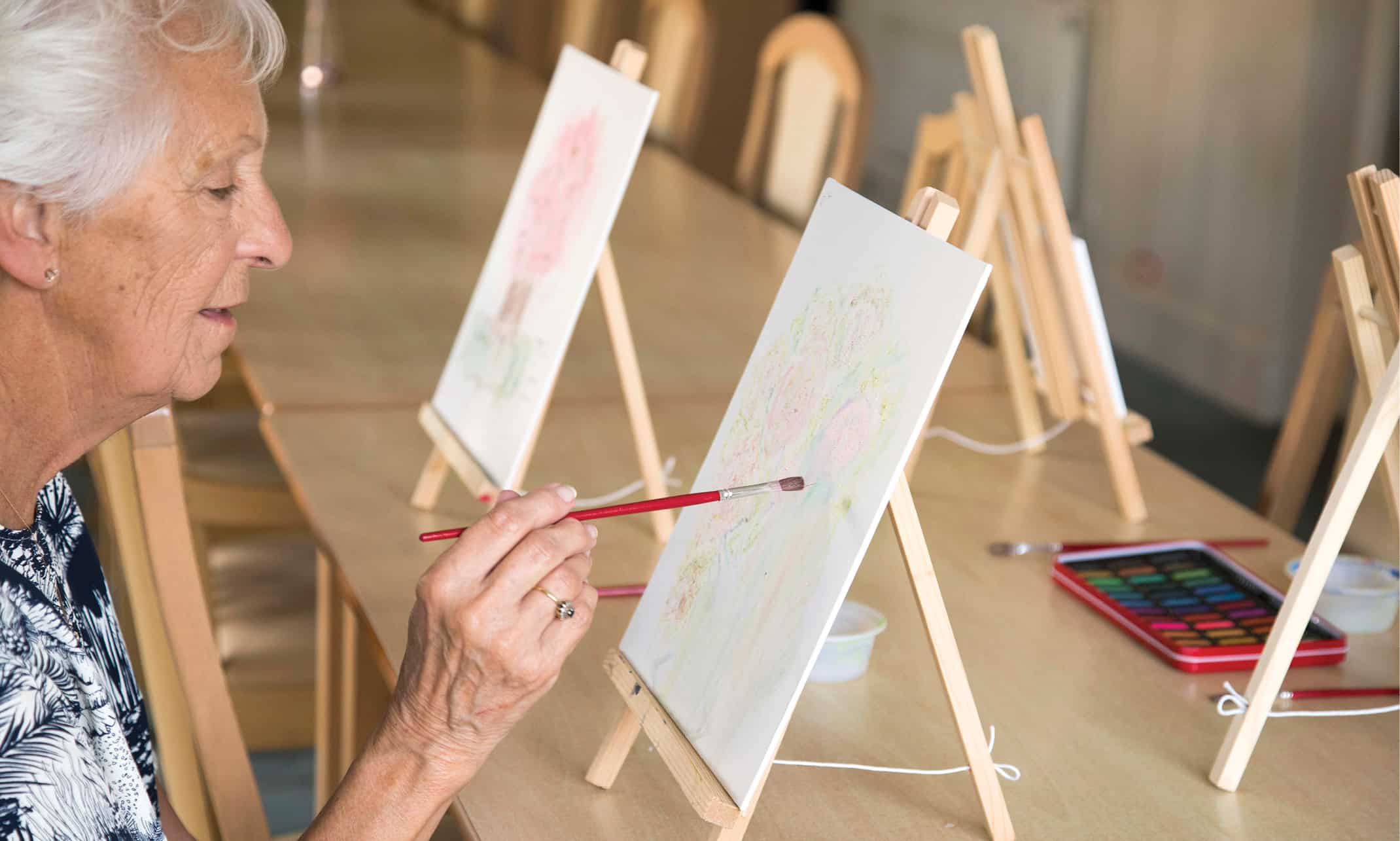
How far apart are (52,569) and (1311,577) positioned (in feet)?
3.26

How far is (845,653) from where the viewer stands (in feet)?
4.64

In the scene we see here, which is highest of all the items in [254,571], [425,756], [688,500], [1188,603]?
[688,500]

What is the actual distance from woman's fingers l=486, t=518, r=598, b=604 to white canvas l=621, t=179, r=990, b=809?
0.15 m

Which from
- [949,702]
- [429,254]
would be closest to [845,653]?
[949,702]

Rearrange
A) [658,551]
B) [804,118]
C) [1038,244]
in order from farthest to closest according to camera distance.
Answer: [804,118] → [1038,244] → [658,551]

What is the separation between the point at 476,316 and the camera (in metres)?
1.87

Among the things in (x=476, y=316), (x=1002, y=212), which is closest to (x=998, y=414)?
(x=1002, y=212)

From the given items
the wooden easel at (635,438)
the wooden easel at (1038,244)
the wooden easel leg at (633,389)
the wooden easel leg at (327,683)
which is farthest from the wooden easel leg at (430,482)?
the wooden easel at (1038,244)

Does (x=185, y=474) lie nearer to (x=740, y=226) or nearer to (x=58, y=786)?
(x=740, y=226)

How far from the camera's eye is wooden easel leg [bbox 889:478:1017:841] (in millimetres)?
1109

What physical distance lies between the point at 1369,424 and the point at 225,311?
3.00 feet

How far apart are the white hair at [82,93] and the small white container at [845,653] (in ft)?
2.40

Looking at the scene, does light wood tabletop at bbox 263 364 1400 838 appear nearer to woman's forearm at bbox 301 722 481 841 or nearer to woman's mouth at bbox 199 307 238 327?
woman's forearm at bbox 301 722 481 841

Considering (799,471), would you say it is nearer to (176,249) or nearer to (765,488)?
(765,488)
